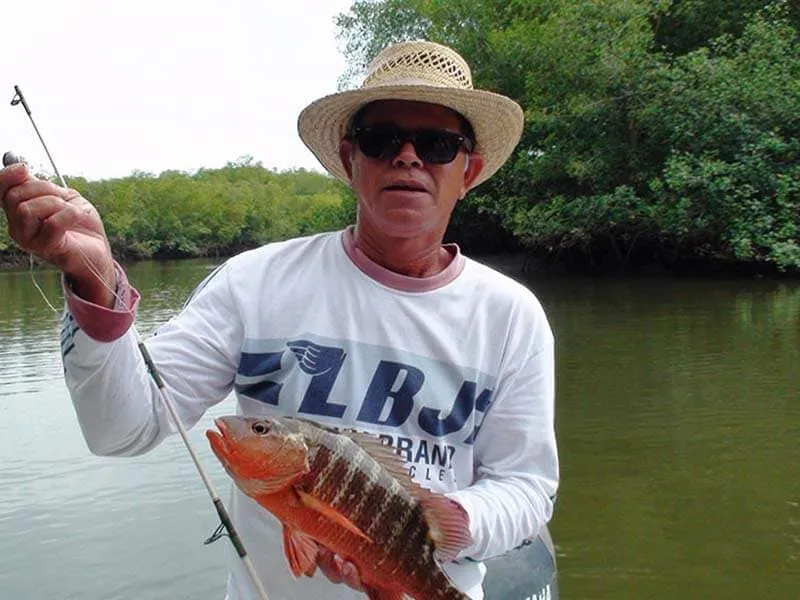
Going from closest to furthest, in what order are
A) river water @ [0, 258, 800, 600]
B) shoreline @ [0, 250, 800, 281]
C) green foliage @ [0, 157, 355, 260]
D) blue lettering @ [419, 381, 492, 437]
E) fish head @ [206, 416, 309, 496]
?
fish head @ [206, 416, 309, 496] < blue lettering @ [419, 381, 492, 437] < river water @ [0, 258, 800, 600] < shoreline @ [0, 250, 800, 281] < green foliage @ [0, 157, 355, 260]

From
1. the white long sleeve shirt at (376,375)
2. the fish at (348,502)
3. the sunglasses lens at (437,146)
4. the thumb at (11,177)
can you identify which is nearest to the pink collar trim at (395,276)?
the white long sleeve shirt at (376,375)

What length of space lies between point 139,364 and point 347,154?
88 centimetres

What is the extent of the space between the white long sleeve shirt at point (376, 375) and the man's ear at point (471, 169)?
1.22 ft

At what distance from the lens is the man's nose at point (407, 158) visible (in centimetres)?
199

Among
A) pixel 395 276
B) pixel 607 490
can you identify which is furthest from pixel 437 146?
pixel 607 490

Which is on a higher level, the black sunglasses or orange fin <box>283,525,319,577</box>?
the black sunglasses

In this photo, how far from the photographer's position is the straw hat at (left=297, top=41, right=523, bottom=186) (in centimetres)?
208

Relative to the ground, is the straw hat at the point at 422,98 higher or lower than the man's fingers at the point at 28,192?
higher

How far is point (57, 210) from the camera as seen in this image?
4.97 feet

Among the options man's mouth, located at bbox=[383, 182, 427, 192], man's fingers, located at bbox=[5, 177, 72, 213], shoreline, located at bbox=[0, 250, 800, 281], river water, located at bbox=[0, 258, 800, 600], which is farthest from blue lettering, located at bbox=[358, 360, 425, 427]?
shoreline, located at bbox=[0, 250, 800, 281]

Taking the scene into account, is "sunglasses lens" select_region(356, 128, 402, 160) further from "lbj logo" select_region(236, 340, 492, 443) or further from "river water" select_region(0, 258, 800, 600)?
"river water" select_region(0, 258, 800, 600)

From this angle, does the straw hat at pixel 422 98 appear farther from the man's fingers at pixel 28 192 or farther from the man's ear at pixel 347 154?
the man's fingers at pixel 28 192

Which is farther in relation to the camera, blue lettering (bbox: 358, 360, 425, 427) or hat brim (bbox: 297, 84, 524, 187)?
hat brim (bbox: 297, 84, 524, 187)

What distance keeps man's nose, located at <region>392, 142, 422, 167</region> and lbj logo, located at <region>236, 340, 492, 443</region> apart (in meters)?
0.47
